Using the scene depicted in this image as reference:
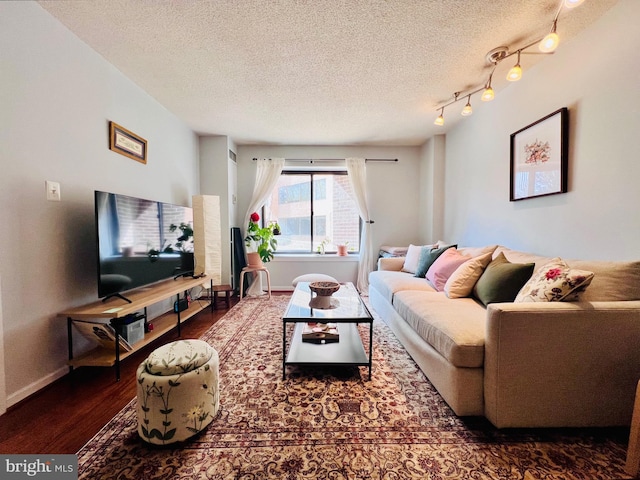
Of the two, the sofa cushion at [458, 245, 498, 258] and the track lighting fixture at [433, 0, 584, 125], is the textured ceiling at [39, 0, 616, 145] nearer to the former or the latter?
the track lighting fixture at [433, 0, 584, 125]

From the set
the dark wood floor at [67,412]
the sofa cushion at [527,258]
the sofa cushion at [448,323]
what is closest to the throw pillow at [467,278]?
the sofa cushion at [448,323]

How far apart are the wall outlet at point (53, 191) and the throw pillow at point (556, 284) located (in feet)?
9.89

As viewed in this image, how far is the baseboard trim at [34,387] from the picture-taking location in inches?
57.3

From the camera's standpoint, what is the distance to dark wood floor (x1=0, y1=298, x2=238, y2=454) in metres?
1.20

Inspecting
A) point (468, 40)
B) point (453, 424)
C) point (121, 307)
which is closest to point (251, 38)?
point (468, 40)

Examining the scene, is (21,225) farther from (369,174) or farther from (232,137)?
(369,174)

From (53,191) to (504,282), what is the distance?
3.12m

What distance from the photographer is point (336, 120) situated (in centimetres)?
323

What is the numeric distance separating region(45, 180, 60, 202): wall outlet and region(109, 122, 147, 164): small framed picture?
2.03 ft

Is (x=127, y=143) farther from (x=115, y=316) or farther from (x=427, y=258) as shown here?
(x=427, y=258)

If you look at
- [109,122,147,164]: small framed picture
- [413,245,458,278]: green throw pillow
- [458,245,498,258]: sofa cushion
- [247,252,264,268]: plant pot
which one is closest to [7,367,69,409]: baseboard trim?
[109,122,147,164]: small framed picture

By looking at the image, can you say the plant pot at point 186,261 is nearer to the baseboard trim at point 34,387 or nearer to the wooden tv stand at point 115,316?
the wooden tv stand at point 115,316

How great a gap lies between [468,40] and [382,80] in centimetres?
71

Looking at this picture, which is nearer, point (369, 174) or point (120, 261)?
point (120, 261)
